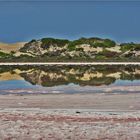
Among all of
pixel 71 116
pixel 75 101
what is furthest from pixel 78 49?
pixel 71 116

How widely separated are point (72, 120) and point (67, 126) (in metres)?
1.33

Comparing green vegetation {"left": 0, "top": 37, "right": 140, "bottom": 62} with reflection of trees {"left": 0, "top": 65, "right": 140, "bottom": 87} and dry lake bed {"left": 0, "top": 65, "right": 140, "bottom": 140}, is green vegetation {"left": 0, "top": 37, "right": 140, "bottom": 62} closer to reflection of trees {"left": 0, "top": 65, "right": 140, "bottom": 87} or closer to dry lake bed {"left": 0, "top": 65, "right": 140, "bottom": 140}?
reflection of trees {"left": 0, "top": 65, "right": 140, "bottom": 87}

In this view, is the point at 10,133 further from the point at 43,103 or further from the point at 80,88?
the point at 80,88

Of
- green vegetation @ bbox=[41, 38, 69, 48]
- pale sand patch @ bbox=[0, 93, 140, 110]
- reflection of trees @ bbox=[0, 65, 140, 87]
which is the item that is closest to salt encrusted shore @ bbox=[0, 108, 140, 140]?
pale sand patch @ bbox=[0, 93, 140, 110]

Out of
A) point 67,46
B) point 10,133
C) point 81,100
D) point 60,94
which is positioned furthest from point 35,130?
point 67,46

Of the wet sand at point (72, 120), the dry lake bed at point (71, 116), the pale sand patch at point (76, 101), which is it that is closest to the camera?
the wet sand at point (72, 120)

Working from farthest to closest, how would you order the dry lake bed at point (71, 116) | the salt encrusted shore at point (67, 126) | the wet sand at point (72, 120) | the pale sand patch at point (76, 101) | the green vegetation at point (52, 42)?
the green vegetation at point (52, 42) < the pale sand patch at point (76, 101) < the dry lake bed at point (71, 116) < the wet sand at point (72, 120) < the salt encrusted shore at point (67, 126)

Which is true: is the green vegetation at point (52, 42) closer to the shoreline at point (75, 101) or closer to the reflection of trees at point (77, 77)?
the reflection of trees at point (77, 77)

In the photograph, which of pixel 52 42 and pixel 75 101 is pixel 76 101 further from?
pixel 52 42

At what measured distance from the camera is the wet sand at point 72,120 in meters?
12.6

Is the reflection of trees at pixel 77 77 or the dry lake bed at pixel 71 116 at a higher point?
the reflection of trees at pixel 77 77

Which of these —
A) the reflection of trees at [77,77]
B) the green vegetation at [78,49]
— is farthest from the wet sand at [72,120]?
the green vegetation at [78,49]

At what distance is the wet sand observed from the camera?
495 inches

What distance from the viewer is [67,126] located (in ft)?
45.8
